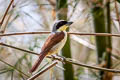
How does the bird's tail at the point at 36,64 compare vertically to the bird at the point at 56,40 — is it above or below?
below

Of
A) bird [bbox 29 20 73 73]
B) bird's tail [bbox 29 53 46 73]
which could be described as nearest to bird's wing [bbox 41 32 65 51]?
bird [bbox 29 20 73 73]

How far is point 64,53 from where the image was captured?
7.19ft

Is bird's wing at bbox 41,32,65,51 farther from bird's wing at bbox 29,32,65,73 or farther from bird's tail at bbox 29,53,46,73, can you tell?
bird's tail at bbox 29,53,46,73

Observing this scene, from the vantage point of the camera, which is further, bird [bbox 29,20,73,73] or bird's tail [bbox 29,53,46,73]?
bird [bbox 29,20,73,73]

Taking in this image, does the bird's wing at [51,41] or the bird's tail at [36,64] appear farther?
the bird's wing at [51,41]

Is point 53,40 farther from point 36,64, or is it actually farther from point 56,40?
point 36,64

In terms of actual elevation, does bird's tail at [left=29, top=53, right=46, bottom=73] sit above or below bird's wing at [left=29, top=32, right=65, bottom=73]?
below

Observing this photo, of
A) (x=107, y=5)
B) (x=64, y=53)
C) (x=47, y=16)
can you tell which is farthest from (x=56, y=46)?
(x=47, y=16)

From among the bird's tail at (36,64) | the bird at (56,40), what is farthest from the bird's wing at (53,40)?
the bird's tail at (36,64)

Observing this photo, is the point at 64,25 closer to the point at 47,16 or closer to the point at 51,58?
the point at 51,58

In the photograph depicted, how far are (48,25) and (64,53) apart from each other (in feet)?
2.59

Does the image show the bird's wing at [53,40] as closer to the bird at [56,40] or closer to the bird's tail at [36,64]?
the bird at [56,40]

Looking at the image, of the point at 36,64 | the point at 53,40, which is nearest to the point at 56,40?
the point at 53,40

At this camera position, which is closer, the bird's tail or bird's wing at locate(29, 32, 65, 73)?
the bird's tail
